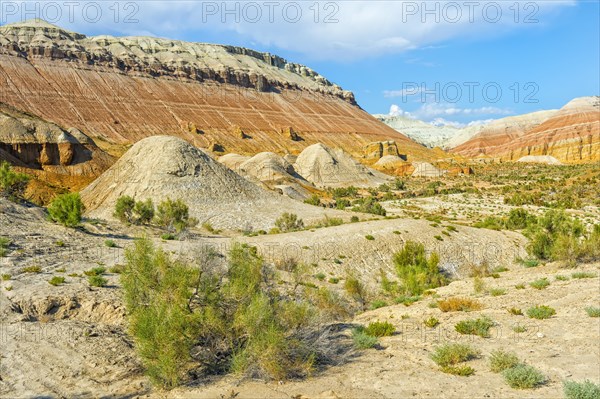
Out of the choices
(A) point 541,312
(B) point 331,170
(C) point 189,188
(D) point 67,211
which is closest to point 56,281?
(D) point 67,211

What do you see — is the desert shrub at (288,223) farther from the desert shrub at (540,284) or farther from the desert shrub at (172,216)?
the desert shrub at (540,284)

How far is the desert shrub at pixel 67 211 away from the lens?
18891 millimetres

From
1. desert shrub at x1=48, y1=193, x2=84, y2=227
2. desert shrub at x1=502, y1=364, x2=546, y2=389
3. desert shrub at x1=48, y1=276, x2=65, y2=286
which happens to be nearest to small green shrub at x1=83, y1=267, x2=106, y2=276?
desert shrub at x1=48, y1=276, x2=65, y2=286

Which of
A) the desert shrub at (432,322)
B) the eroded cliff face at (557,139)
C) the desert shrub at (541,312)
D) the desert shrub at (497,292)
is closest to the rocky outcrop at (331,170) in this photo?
the desert shrub at (497,292)

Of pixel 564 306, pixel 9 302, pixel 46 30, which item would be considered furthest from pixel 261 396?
pixel 46 30

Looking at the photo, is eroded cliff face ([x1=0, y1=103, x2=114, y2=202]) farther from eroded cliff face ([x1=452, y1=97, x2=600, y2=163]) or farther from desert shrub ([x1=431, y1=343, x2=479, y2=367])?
eroded cliff face ([x1=452, y1=97, x2=600, y2=163])

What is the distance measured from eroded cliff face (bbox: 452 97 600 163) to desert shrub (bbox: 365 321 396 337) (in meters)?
108

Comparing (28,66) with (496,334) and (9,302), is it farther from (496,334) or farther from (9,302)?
(496,334)

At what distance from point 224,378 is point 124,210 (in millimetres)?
17566

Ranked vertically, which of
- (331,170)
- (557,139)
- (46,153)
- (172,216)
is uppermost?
(557,139)

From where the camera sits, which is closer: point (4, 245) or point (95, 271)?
point (95, 271)

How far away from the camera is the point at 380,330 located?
11.3 metres

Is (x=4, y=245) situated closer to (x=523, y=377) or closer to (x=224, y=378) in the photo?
(x=224, y=378)

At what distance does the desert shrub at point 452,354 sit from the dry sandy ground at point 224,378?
0.23 metres
